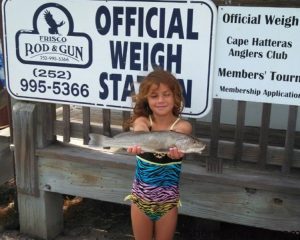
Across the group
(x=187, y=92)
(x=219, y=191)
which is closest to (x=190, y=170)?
(x=219, y=191)

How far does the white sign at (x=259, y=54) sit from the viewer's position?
2.85 metres

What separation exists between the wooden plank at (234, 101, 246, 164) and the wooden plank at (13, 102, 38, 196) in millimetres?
1601

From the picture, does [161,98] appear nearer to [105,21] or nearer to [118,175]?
[105,21]

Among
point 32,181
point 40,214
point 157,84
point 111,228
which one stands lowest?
point 111,228

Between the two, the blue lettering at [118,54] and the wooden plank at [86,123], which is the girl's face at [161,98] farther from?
the wooden plank at [86,123]

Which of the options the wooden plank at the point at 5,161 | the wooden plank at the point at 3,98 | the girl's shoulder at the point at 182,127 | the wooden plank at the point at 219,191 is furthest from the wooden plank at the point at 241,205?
the wooden plank at the point at 3,98

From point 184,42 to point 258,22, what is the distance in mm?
498

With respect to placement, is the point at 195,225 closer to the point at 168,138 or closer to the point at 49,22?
the point at 168,138

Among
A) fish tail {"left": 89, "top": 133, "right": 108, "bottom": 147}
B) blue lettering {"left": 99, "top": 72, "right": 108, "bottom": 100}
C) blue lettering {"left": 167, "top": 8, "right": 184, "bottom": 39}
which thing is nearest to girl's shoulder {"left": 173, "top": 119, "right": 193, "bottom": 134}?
fish tail {"left": 89, "top": 133, "right": 108, "bottom": 147}

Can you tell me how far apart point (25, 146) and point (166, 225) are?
150 centimetres

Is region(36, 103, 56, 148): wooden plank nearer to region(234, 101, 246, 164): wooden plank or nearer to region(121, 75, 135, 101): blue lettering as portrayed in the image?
region(121, 75, 135, 101): blue lettering

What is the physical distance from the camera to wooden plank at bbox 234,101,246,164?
3.13 m

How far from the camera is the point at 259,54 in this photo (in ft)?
9.61

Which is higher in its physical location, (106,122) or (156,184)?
(106,122)
